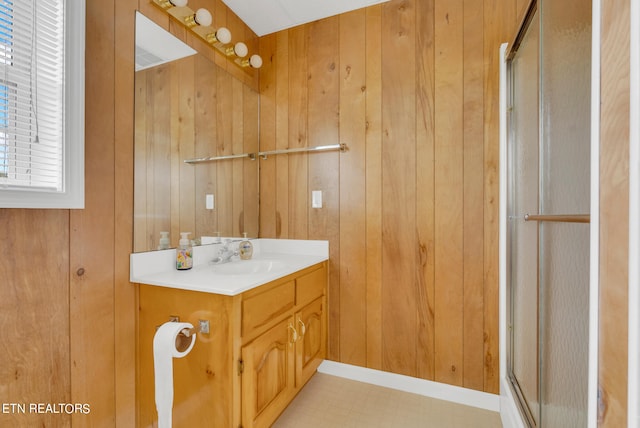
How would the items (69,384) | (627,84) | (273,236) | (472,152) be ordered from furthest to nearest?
(273,236) < (472,152) < (69,384) < (627,84)

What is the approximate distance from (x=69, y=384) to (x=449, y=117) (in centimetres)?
213

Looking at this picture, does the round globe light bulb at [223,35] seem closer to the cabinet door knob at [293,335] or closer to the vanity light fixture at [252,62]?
the vanity light fixture at [252,62]

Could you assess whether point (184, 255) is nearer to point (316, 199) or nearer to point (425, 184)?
point (316, 199)

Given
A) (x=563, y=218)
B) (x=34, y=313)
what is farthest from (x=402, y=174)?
(x=34, y=313)

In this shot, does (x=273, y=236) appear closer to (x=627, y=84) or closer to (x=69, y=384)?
(x=69, y=384)

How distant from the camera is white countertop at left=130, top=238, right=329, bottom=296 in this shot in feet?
3.84

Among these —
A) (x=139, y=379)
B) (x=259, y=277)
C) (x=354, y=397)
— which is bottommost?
(x=354, y=397)

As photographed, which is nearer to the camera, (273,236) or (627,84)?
(627,84)

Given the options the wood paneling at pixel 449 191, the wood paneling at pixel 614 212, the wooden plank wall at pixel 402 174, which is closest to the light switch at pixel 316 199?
the wooden plank wall at pixel 402 174

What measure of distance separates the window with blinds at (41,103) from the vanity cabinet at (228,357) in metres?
0.55

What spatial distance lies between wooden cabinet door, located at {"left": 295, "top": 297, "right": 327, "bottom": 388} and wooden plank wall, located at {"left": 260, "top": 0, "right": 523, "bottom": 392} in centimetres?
11

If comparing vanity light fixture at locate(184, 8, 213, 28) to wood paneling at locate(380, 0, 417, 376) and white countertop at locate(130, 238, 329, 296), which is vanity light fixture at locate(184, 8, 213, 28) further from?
white countertop at locate(130, 238, 329, 296)

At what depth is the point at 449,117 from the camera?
164 centimetres

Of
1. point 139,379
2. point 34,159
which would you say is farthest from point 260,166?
point 139,379
